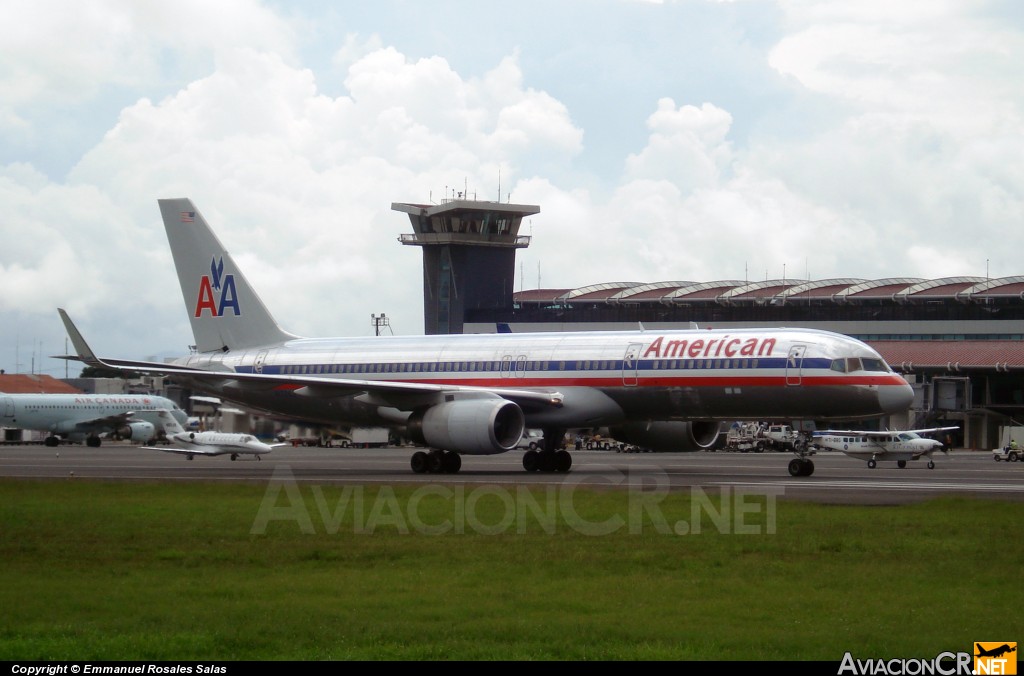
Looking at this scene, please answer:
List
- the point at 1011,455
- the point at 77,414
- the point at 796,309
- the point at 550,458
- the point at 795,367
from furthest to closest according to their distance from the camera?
the point at 796,309 → the point at 77,414 → the point at 1011,455 → the point at 550,458 → the point at 795,367

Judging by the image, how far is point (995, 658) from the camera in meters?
9.03

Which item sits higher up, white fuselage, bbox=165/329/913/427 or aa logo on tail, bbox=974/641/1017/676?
white fuselage, bbox=165/329/913/427

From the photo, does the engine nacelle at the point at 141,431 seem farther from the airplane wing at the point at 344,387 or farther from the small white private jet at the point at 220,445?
the airplane wing at the point at 344,387

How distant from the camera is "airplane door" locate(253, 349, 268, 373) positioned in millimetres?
40969

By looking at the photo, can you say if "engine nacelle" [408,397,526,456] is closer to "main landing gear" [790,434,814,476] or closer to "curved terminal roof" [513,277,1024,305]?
"main landing gear" [790,434,814,476]

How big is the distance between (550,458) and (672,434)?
3653 millimetres

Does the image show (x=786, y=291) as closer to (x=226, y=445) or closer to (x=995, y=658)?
(x=226, y=445)

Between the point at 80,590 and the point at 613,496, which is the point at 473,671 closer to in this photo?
the point at 80,590

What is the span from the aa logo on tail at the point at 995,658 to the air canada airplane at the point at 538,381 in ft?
74.5

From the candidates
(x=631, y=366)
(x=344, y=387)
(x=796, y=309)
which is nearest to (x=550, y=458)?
(x=631, y=366)

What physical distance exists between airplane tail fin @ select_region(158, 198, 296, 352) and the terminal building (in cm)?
4144

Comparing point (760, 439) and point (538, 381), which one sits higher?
point (538, 381)

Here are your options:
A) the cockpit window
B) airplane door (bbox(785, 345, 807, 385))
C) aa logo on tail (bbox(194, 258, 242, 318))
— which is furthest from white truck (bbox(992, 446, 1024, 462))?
aa logo on tail (bbox(194, 258, 242, 318))

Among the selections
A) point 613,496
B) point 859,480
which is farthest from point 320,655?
point 859,480
